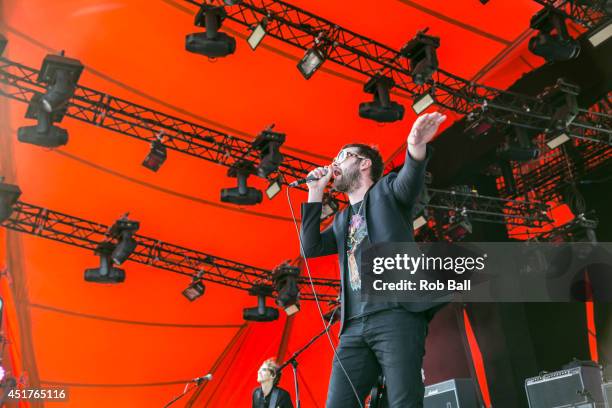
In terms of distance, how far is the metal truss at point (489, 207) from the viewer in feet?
28.0

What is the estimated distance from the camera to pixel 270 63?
24.1ft

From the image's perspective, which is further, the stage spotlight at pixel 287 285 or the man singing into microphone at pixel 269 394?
the stage spotlight at pixel 287 285

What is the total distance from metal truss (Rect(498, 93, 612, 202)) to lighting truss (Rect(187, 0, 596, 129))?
35.8 inches

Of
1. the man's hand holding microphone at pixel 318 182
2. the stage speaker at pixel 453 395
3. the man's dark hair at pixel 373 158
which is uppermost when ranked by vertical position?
the man's dark hair at pixel 373 158

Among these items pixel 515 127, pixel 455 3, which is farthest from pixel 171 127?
pixel 515 127

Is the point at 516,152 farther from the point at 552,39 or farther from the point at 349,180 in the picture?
the point at 349,180

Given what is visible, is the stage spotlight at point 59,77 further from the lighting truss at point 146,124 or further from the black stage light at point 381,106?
the black stage light at point 381,106

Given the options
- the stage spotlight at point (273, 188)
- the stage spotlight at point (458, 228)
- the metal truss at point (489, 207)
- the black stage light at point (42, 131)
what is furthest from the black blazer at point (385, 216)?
the stage spotlight at point (458, 228)

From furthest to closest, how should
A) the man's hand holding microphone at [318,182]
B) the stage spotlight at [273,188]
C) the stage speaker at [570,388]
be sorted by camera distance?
1. the stage spotlight at [273,188]
2. the stage speaker at [570,388]
3. the man's hand holding microphone at [318,182]

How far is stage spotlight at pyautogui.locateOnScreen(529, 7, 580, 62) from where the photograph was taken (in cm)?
607

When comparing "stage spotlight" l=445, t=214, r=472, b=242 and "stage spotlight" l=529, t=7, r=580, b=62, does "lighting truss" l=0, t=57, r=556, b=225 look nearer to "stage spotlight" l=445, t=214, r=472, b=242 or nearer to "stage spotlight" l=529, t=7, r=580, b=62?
"stage spotlight" l=445, t=214, r=472, b=242

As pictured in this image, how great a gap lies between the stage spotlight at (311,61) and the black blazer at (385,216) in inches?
182

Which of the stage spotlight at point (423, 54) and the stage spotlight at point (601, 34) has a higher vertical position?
the stage spotlight at point (423, 54)

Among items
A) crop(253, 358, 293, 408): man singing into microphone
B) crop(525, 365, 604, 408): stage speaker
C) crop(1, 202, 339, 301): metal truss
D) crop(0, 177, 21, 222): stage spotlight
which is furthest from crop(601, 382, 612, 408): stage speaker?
crop(0, 177, 21, 222): stage spotlight
